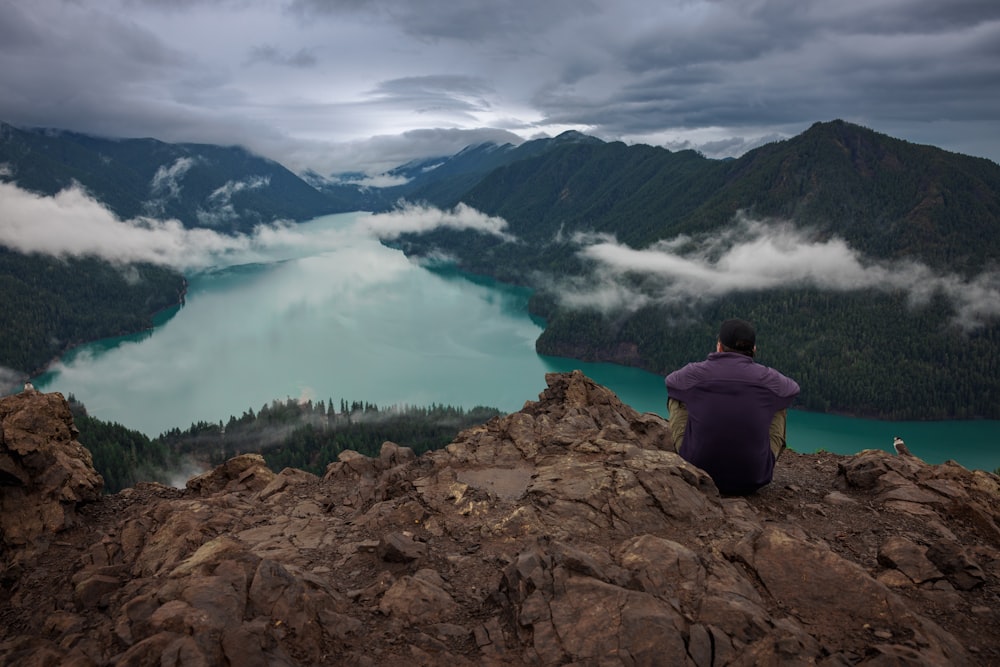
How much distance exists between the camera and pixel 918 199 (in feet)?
588

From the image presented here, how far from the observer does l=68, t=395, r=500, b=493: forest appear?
7256 centimetres

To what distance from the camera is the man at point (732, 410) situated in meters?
6.86

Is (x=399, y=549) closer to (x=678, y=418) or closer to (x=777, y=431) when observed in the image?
(x=678, y=418)

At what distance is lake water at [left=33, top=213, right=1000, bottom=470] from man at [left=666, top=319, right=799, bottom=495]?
8248cm

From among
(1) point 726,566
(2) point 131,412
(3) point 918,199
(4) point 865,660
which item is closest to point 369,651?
(1) point 726,566

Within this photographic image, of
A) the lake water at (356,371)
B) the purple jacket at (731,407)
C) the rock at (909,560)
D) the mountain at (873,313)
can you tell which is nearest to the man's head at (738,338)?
the purple jacket at (731,407)

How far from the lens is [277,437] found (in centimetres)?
8769

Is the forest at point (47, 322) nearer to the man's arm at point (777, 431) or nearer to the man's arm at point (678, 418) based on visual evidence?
the man's arm at point (678, 418)

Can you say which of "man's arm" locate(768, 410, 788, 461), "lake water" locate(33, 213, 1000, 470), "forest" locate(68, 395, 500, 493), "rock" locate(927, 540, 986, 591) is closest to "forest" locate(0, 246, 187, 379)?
"lake water" locate(33, 213, 1000, 470)

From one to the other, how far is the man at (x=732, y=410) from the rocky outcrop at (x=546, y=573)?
0.42m

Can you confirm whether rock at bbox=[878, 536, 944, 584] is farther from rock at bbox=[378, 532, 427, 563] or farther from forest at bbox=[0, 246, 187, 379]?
forest at bbox=[0, 246, 187, 379]

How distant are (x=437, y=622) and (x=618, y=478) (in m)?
3.53

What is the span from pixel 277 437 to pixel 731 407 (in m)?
89.9

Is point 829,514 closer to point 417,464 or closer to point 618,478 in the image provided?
point 618,478
